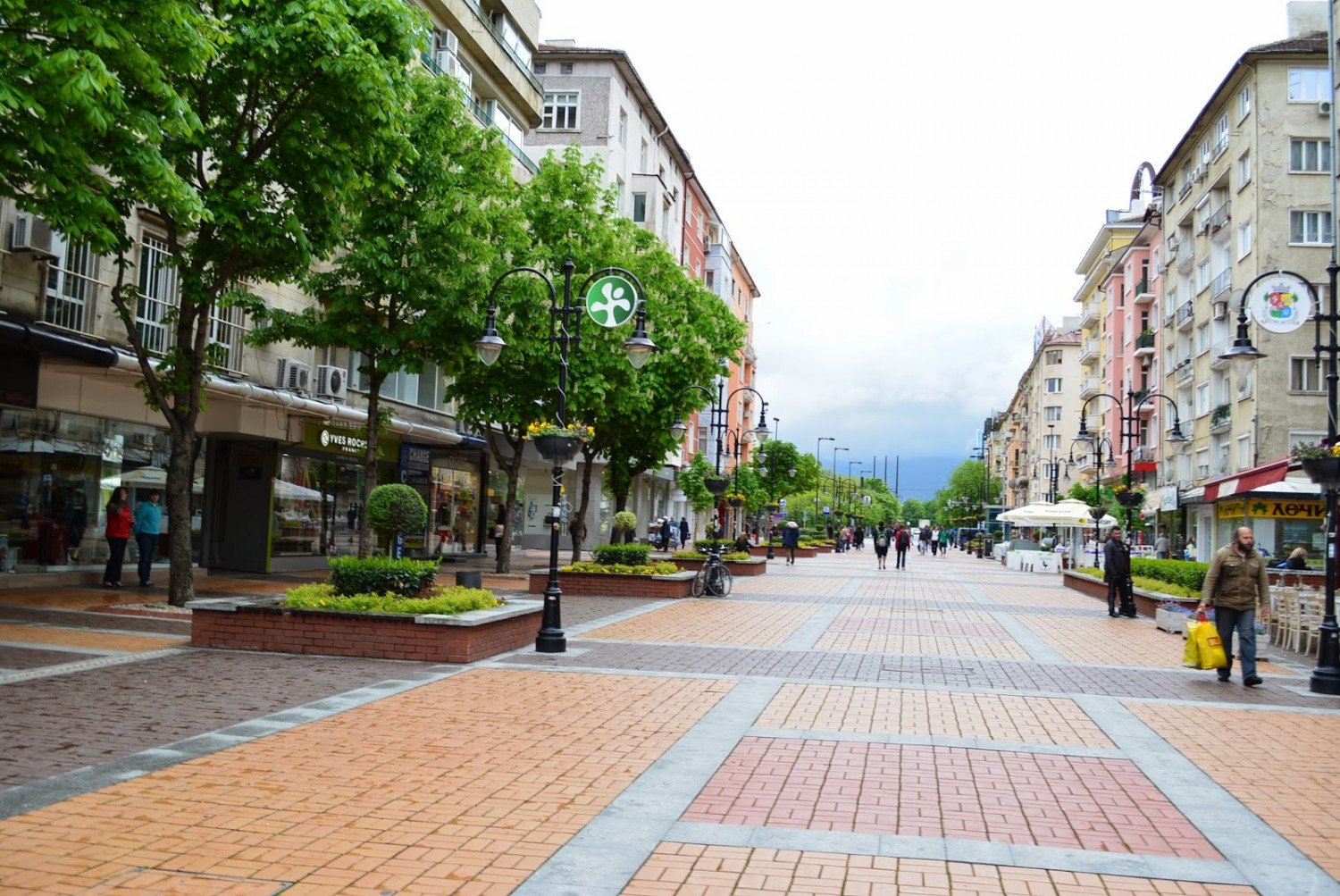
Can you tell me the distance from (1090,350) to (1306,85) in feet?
126

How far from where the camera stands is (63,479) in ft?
62.7

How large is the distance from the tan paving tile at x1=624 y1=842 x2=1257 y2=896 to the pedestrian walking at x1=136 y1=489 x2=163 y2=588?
55.1 feet

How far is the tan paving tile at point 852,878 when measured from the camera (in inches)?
200

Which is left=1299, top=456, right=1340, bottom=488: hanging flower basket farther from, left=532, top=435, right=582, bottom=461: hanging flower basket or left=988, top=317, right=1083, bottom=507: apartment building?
left=988, top=317, right=1083, bottom=507: apartment building

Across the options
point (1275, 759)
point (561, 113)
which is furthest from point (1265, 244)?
point (1275, 759)

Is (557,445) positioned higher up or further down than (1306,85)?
further down

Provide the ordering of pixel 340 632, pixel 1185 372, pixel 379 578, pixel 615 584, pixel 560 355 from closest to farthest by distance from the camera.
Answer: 1. pixel 340 632
2. pixel 379 578
3. pixel 560 355
4. pixel 615 584
5. pixel 1185 372

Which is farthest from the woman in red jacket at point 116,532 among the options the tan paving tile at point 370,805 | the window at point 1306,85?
the window at point 1306,85

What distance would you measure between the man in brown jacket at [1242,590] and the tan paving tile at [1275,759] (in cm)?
168

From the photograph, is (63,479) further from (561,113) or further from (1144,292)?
(1144,292)

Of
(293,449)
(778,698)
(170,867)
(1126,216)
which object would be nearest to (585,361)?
(293,449)

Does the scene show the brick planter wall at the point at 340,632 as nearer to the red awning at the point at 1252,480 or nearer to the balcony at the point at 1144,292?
the red awning at the point at 1252,480

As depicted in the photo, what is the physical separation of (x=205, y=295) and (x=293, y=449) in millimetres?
10224

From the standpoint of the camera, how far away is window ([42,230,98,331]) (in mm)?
17891
